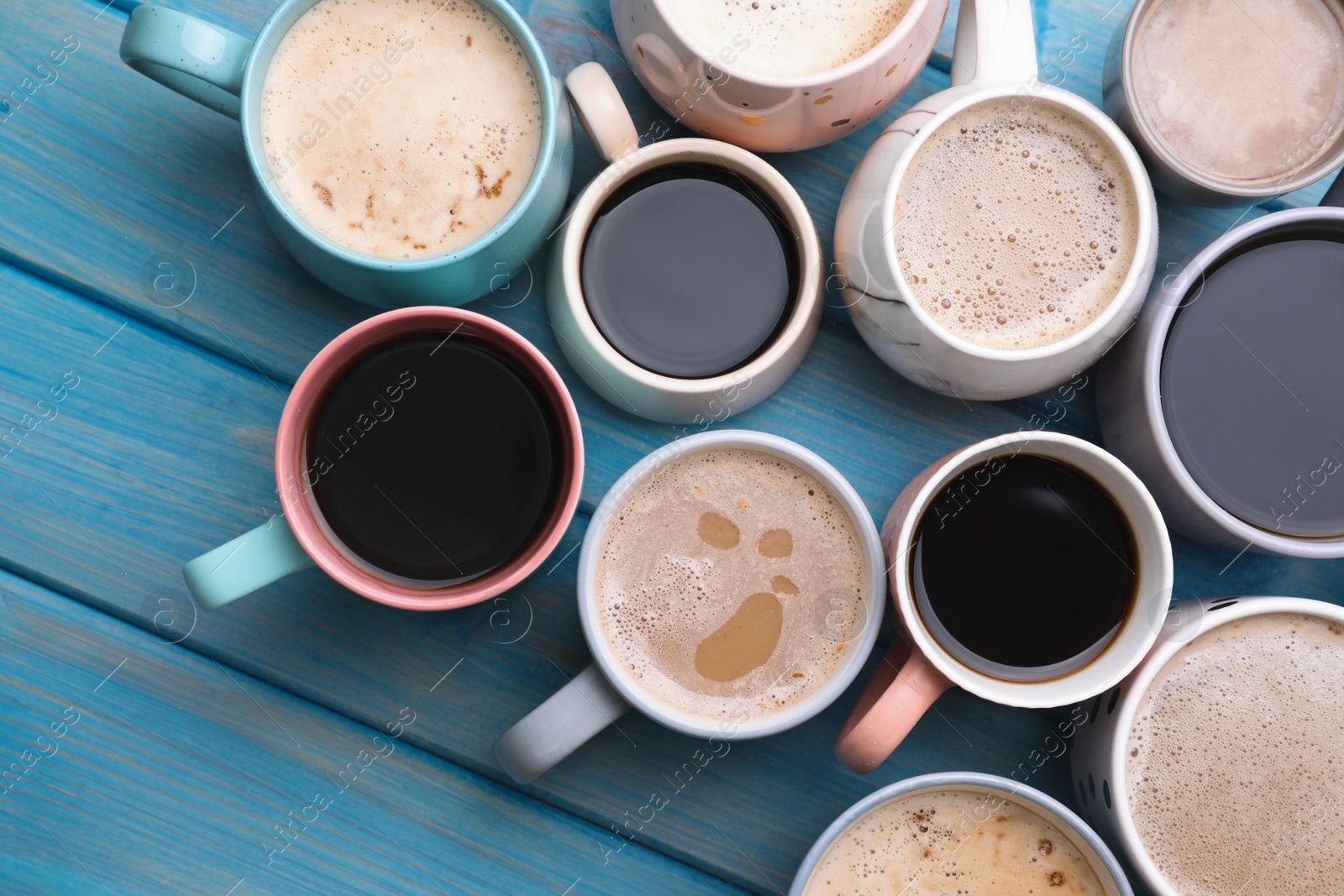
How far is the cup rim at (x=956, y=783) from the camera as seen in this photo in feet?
2.53

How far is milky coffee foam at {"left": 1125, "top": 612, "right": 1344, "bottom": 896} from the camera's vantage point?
2.73 feet

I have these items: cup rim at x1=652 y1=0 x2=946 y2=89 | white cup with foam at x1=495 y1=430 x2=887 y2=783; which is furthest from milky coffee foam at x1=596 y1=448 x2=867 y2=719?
cup rim at x1=652 y1=0 x2=946 y2=89

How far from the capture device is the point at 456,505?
833 millimetres

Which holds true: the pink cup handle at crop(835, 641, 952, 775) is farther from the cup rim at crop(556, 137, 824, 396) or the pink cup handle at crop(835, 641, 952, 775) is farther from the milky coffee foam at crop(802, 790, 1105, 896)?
the cup rim at crop(556, 137, 824, 396)

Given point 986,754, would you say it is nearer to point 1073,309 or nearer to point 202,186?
point 1073,309

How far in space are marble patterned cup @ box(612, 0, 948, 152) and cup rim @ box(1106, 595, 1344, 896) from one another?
21.1 inches

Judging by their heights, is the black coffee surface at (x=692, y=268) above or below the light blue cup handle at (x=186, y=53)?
below

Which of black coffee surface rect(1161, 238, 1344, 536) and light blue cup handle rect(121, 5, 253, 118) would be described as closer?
light blue cup handle rect(121, 5, 253, 118)

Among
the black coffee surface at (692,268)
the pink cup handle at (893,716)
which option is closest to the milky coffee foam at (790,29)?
the black coffee surface at (692,268)

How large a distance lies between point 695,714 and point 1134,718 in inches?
15.7

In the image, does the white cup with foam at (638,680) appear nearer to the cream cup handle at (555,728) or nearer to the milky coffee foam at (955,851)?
the cream cup handle at (555,728)

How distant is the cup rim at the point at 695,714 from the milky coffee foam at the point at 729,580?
2 centimetres

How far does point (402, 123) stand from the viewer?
0.80 meters

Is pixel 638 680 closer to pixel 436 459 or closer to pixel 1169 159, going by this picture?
pixel 436 459
